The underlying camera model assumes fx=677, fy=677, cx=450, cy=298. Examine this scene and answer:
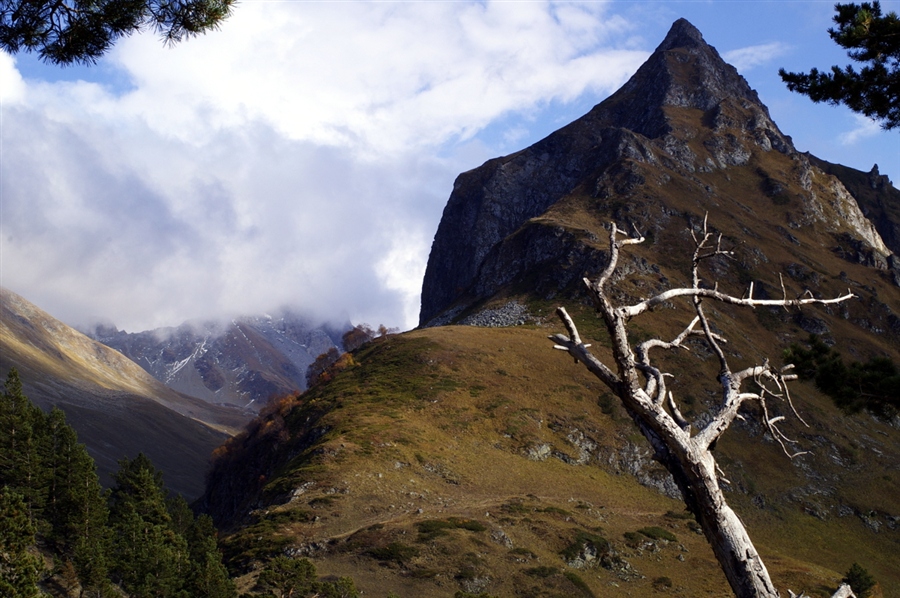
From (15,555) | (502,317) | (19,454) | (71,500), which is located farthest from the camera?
(502,317)

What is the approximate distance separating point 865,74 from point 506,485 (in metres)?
53.6

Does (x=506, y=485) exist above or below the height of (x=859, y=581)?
below

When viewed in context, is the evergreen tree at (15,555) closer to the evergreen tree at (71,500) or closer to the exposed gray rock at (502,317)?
the evergreen tree at (71,500)

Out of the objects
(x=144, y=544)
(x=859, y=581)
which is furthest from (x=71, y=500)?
(x=859, y=581)

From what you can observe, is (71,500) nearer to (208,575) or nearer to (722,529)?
(208,575)

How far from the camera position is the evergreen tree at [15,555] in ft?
73.0

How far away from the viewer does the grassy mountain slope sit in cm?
4778

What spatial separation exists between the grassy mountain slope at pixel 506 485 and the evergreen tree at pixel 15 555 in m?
21.3

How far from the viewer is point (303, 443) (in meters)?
77.4

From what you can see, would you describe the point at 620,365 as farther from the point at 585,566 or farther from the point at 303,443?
the point at 303,443

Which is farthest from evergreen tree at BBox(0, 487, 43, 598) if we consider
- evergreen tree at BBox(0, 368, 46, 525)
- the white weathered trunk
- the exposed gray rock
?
the exposed gray rock

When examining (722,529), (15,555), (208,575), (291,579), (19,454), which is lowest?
(19,454)

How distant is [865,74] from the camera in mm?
19203

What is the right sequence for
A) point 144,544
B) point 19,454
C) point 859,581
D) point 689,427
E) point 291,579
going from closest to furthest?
point 689,427
point 291,579
point 859,581
point 144,544
point 19,454
